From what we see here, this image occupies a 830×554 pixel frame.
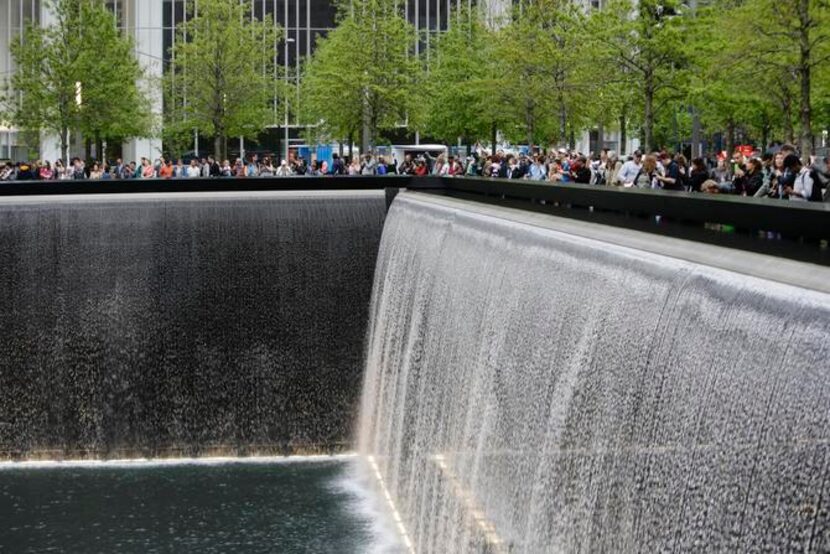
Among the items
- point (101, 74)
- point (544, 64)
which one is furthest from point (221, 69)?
point (544, 64)

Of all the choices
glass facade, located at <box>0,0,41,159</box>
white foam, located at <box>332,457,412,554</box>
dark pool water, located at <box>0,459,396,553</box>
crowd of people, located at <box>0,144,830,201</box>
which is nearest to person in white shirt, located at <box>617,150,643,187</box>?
crowd of people, located at <box>0,144,830,201</box>

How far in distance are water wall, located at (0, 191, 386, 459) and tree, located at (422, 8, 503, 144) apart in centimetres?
3049

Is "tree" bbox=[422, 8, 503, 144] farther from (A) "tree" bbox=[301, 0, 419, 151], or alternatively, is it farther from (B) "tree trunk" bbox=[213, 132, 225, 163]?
(B) "tree trunk" bbox=[213, 132, 225, 163]

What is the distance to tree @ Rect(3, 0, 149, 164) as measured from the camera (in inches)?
1977

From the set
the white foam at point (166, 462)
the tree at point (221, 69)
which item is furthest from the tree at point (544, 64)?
the white foam at point (166, 462)

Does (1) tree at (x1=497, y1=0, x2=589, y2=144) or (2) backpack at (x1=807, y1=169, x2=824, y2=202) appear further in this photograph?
(1) tree at (x1=497, y1=0, x2=589, y2=144)

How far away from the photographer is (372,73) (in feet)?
166

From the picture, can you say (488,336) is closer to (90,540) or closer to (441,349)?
(441,349)

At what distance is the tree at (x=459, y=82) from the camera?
2087 inches

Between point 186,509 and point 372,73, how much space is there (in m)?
34.0

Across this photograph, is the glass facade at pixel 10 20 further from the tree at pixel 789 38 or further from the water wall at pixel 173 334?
the water wall at pixel 173 334

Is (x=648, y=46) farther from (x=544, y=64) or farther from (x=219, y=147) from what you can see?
(x=219, y=147)

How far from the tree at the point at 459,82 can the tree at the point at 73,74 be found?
10695 mm

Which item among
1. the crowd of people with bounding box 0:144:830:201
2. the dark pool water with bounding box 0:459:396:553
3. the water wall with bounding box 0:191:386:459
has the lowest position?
the dark pool water with bounding box 0:459:396:553
